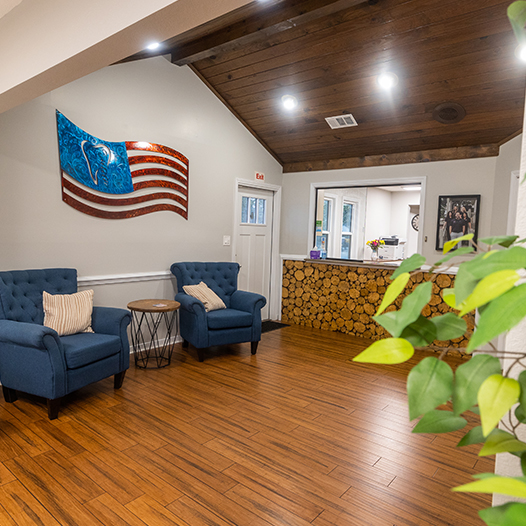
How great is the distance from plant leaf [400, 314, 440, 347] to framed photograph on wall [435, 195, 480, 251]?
4.26 metres

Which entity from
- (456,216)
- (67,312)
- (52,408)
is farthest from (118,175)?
(456,216)

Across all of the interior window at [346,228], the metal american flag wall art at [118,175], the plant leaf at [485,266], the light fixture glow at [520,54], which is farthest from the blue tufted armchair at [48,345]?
the interior window at [346,228]

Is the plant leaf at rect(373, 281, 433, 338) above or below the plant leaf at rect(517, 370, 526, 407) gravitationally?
above

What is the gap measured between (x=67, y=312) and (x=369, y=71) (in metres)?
3.42

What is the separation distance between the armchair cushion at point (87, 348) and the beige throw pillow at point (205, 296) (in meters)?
1.15

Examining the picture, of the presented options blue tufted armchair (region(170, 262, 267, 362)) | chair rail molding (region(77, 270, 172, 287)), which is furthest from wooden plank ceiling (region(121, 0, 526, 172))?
chair rail molding (region(77, 270, 172, 287))

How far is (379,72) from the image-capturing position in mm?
3832

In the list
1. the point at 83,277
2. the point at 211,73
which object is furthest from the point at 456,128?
the point at 83,277

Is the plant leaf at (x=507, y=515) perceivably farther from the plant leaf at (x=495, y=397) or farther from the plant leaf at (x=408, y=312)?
the plant leaf at (x=408, y=312)

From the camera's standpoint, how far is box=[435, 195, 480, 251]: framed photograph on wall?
4402mm

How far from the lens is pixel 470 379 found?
461mm

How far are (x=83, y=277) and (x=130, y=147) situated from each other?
1363 millimetres

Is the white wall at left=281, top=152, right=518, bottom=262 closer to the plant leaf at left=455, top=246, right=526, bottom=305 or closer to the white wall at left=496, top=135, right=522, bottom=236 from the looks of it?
the white wall at left=496, top=135, right=522, bottom=236

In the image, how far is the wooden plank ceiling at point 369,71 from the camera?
10.6 feet
